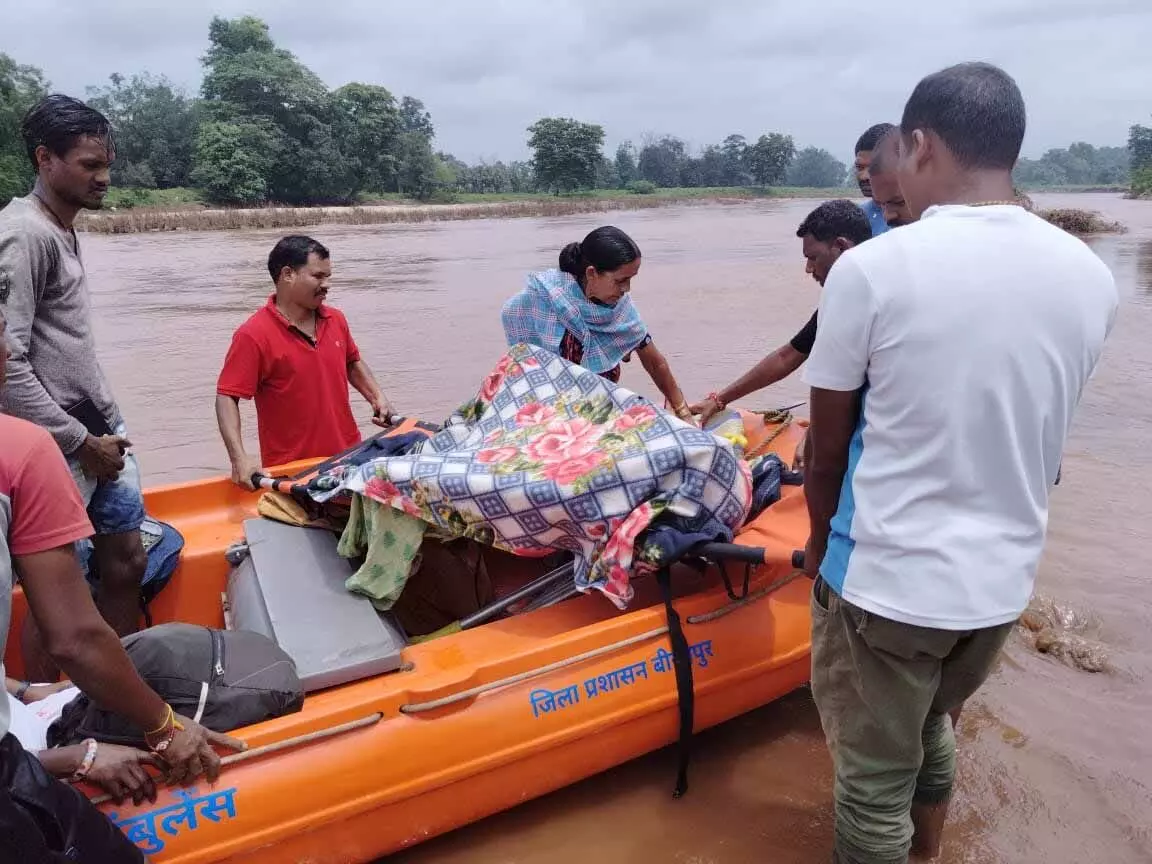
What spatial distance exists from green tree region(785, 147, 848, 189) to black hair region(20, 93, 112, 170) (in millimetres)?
128281

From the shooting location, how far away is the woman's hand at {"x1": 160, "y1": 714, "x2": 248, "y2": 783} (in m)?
1.75

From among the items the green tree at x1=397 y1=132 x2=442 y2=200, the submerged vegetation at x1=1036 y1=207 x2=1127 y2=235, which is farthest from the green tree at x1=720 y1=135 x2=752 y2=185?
the submerged vegetation at x1=1036 y1=207 x2=1127 y2=235

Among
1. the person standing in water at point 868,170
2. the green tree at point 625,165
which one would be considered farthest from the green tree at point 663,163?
the person standing in water at point 868,170

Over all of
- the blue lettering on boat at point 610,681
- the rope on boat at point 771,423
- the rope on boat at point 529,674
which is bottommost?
the blue lettering on boat at point 610,681

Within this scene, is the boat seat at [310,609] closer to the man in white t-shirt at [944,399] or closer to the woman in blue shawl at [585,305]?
the woman in blue shawl at [585,305]

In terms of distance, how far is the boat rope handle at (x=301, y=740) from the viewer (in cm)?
192

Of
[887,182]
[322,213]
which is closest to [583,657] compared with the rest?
[887,182]

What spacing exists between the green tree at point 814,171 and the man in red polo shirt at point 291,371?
418 ft

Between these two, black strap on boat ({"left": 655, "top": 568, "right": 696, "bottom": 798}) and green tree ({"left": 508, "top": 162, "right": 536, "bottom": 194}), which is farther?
green tree ({"left": 508, "top": 162, "right": 536, "bottom": 194})

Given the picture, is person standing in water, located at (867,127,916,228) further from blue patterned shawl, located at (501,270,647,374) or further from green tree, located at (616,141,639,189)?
green tree, located at (616,141,639,189)

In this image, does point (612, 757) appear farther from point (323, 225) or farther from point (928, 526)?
point (323, 225)

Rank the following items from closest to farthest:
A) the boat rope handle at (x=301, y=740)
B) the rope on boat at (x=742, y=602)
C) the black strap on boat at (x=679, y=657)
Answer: the boat rope handle at (x=301, y=740), the black strap on boat at (x=679, y=657), the rope on boat at (x=742, y=602)

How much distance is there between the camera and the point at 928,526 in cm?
141

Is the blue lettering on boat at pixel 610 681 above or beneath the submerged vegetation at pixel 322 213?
beneath
